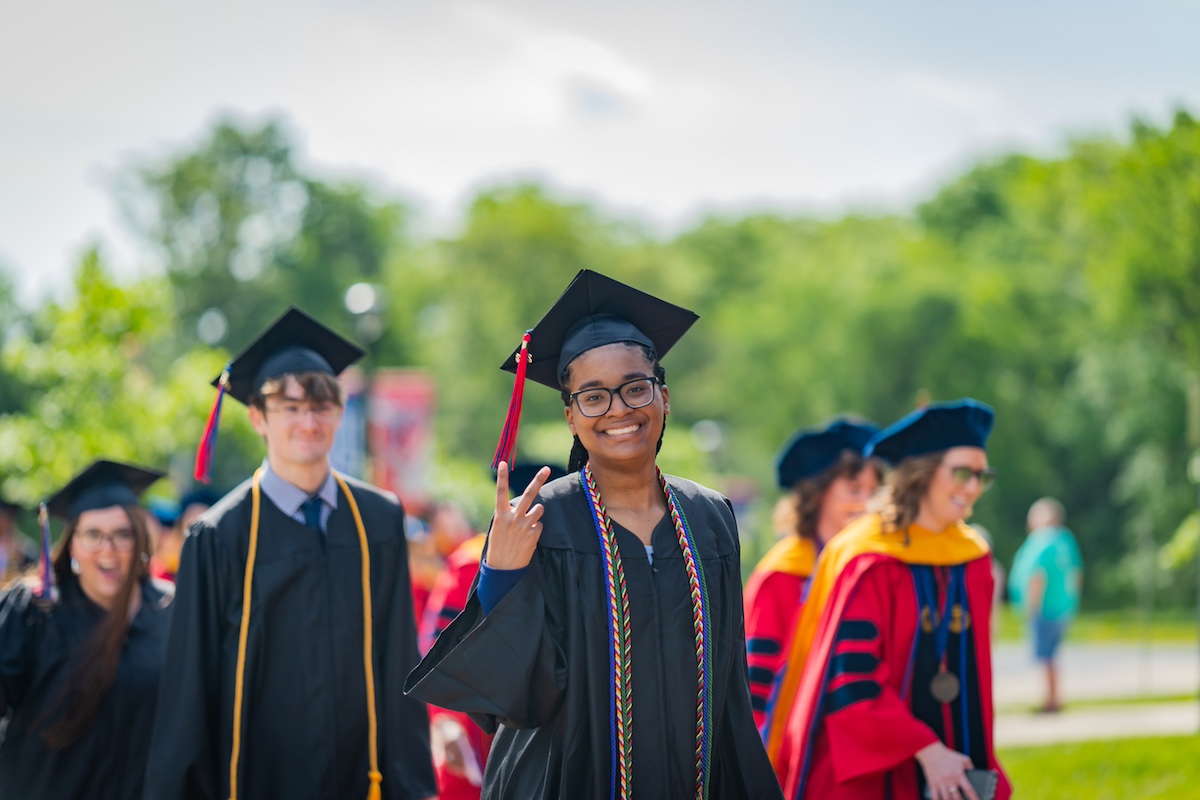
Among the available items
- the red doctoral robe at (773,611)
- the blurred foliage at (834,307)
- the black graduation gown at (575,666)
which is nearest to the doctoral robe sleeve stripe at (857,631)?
the red doctoral robe at (773,611)

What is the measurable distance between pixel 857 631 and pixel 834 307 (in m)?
34.7

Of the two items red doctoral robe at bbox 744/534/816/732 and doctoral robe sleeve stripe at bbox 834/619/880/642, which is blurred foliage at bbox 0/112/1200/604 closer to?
red doctoral robe at bbox 744/534/816/732

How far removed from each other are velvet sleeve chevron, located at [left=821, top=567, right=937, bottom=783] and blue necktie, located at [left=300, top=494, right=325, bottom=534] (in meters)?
1.80

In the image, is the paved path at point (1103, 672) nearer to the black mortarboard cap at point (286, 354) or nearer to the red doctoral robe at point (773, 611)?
the red doctoral robe at point (773, 611)

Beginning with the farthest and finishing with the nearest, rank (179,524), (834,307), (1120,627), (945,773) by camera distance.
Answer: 1. (834,307)
2. (1120,627)
3. (179,524)
4. (945,773)

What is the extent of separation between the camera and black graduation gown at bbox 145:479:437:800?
409 cm

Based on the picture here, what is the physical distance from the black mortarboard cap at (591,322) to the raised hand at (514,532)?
0.42 metres

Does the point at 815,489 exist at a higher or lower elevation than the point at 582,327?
lower

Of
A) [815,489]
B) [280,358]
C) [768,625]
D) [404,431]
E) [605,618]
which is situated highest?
[404,431]

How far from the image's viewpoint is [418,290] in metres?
43.7

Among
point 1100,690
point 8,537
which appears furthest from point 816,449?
point 1100,690

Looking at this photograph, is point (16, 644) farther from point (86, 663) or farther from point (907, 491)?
point (907, 491)

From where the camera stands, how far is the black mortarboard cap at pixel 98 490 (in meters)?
5.24

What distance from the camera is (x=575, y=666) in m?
3.03
